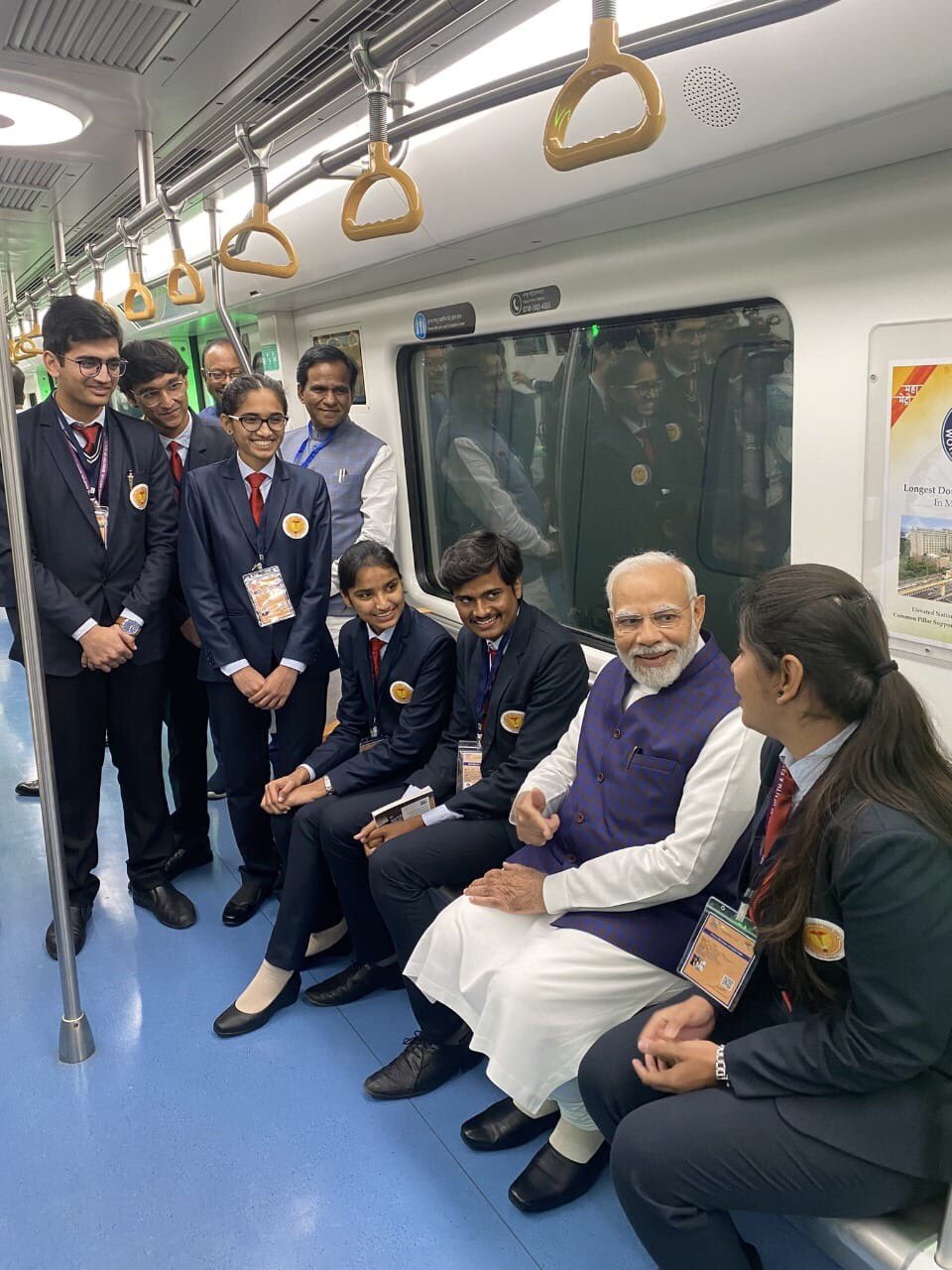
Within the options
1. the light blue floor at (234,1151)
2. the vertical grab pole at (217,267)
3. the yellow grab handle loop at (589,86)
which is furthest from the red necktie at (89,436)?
the yellow grab handle loop at (589,86)

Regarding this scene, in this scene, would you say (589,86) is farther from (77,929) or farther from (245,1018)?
(77,929)

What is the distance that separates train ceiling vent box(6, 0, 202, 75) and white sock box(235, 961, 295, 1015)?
2.86 metres

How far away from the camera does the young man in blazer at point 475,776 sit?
2678 mm

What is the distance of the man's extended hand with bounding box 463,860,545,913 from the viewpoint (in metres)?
2.41

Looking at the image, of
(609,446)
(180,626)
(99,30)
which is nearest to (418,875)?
(180,626)

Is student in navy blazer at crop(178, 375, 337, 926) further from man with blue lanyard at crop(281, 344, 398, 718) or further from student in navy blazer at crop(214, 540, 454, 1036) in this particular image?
man with blue lanyard at crop(281, 344, 398, 718)

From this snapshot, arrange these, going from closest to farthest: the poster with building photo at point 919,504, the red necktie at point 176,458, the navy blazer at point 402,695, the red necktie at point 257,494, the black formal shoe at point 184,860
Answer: the poster with building photo at point 919,504 → the navy blazer at point 402,695 → the red necktie at point 257,494 → the red necktie at point 176,458 → the black formal shoe at point 184,860

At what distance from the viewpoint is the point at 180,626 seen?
12.4ft

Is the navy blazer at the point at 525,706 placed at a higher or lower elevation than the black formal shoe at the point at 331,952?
higher

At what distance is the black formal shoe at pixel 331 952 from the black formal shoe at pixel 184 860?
97cm

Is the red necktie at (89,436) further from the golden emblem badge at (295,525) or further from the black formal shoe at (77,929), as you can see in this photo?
the black formal shoe at (77,929)

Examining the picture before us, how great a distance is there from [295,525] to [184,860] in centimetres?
168

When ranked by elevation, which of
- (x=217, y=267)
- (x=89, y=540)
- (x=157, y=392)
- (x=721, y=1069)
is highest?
(x=217, y=267)

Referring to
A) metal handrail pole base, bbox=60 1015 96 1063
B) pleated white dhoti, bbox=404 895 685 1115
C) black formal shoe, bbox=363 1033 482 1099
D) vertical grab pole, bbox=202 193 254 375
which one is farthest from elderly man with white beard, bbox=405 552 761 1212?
vertical grab pole, bbox=202 193 254 375
